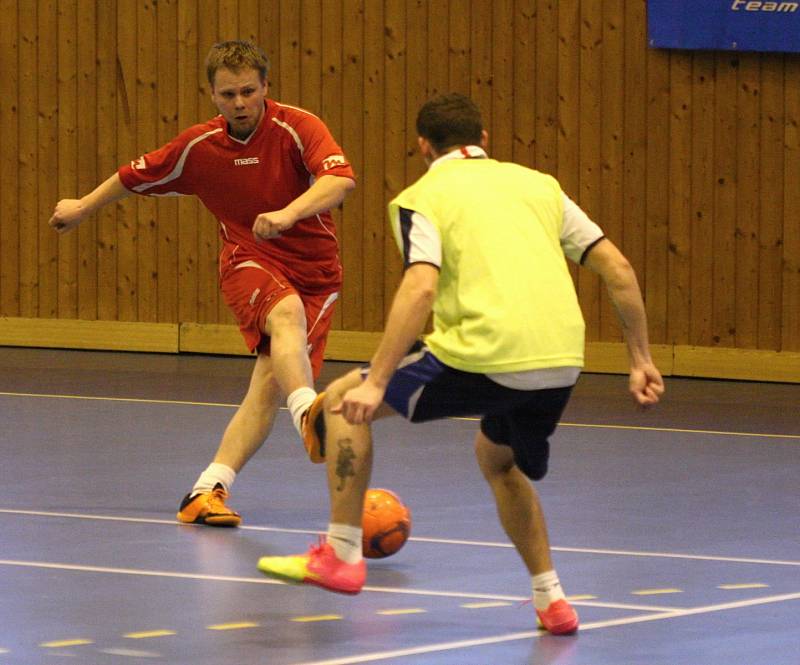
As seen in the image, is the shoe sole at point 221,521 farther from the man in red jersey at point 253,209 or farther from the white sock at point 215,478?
the white sock at point 215,478

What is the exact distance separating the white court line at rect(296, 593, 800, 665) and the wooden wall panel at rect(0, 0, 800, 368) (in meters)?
7.24

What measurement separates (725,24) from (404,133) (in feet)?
7.86

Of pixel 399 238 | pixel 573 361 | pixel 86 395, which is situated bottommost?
pixel 86 395

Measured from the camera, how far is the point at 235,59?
281 inches

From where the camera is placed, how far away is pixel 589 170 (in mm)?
13258

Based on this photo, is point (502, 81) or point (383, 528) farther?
point (502, 81)

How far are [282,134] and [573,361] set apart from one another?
2420 mm

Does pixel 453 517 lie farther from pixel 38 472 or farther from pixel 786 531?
pixel 38 472

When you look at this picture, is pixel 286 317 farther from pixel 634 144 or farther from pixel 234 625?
pixel 634 144

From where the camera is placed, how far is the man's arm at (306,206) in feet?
21.3

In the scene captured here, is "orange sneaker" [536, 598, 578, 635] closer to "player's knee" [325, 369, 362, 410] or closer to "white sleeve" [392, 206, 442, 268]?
"player's knee" [325, 369, 362, 410]

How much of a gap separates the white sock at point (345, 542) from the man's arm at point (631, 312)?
33.9 inches

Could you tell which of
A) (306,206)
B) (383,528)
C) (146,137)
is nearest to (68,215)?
(306,206)

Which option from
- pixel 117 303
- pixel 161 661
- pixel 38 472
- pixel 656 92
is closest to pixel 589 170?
pixel 656 92
